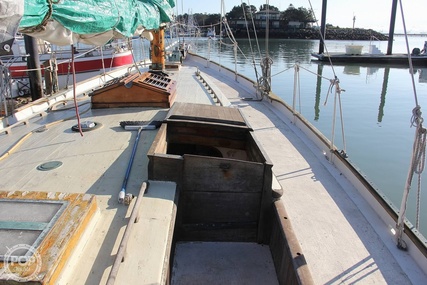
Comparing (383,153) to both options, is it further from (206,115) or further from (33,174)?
(33,174)

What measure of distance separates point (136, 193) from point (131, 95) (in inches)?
105

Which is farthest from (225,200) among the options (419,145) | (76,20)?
(76,20)

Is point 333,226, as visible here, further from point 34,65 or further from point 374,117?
point 34,65

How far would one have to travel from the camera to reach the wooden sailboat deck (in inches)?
86.5

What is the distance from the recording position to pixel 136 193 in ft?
9.21

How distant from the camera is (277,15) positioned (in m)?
77.6

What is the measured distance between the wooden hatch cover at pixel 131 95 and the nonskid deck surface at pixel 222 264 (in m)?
2.72

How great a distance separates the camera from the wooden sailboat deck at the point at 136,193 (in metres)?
2.20

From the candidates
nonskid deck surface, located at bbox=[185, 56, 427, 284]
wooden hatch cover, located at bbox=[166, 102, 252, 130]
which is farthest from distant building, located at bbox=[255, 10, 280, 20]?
wooden hatch cover, located at bbox=[166, 102, 252, 130]

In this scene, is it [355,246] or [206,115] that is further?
[206,115]

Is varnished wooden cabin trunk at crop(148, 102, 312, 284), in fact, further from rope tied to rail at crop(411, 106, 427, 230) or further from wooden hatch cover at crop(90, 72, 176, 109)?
wooden hatch cover at crop(90, 72, 176, 109)

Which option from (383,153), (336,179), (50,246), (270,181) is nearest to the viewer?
(50,246)

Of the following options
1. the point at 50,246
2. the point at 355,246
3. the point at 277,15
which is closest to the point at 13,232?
the point at 50,246

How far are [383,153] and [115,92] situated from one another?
7.09m
